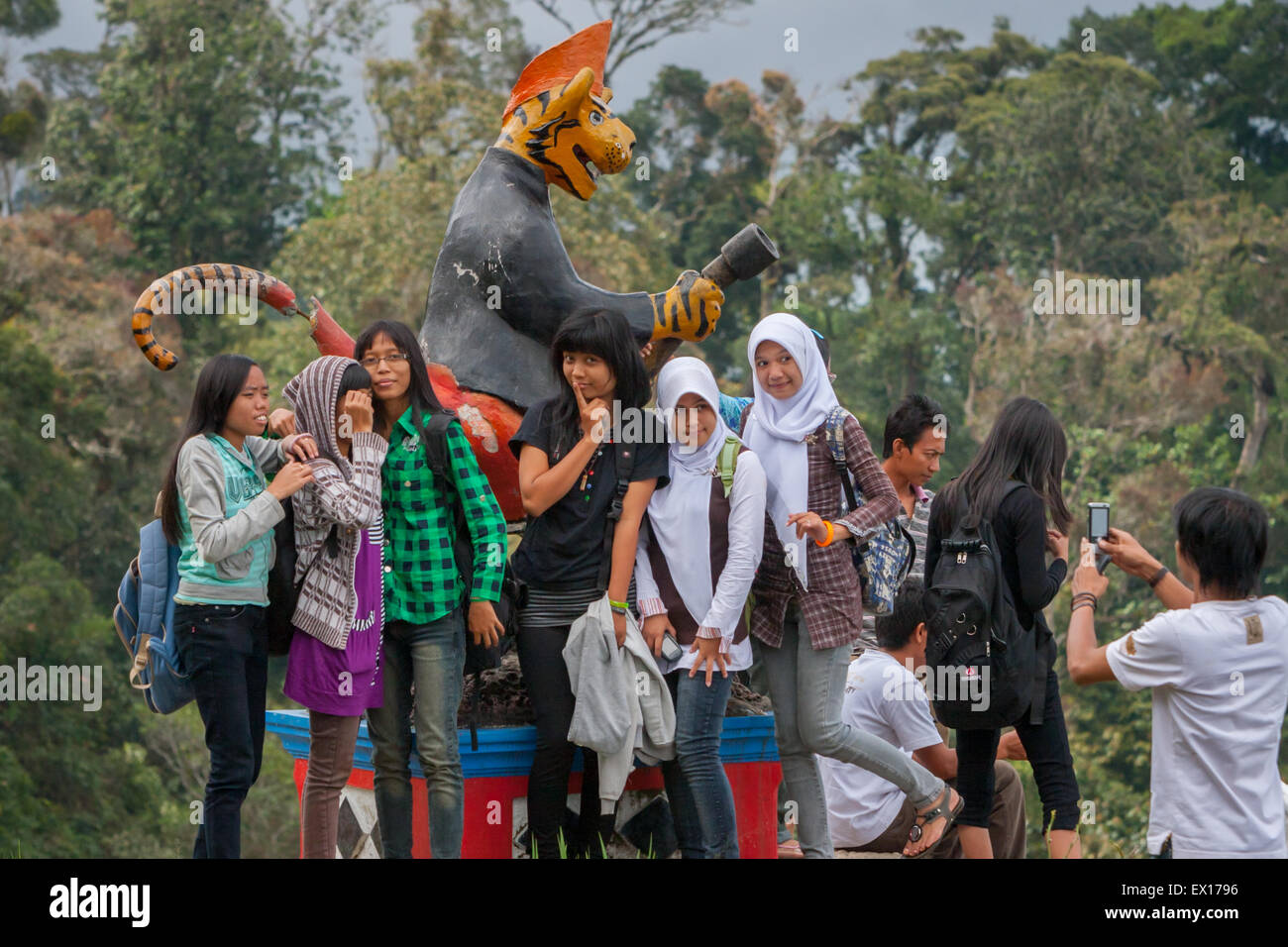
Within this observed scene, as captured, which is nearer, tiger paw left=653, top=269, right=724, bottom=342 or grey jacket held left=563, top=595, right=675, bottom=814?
grey jacket held left=563, top=595, right=675, bottom=814

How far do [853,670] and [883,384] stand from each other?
699 inches

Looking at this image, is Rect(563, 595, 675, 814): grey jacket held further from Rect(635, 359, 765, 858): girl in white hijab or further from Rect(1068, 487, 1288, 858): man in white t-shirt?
Rect(1068, 487, 1288, 858): man in white t-shirt

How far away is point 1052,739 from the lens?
4.48 m

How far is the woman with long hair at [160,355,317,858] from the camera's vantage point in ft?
12.7

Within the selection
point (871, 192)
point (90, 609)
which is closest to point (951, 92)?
point (871, 192)

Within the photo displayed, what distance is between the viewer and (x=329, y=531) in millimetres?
4090

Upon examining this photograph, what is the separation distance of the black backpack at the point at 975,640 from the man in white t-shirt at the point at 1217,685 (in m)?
0.84

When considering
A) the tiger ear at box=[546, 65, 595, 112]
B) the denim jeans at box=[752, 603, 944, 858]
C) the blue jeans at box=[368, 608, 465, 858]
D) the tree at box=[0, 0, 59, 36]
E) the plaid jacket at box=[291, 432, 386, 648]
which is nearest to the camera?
the plaid jacket at box=[291, 432, 386, 648]

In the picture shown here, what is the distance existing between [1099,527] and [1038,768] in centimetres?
106

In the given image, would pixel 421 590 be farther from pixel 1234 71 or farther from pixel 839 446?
pixel 1234 71

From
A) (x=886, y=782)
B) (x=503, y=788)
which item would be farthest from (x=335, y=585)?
(x=886, y=782)

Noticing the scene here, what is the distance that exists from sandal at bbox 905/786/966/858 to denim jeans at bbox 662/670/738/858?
2.09ft

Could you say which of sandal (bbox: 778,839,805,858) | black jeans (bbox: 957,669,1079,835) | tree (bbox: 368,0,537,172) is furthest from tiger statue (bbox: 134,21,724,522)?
tree (bbox: 368,0,537,172)

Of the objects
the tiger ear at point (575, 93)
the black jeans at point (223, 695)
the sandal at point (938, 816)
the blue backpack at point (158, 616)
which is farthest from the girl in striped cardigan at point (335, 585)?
the sandal at point (938, 816)
